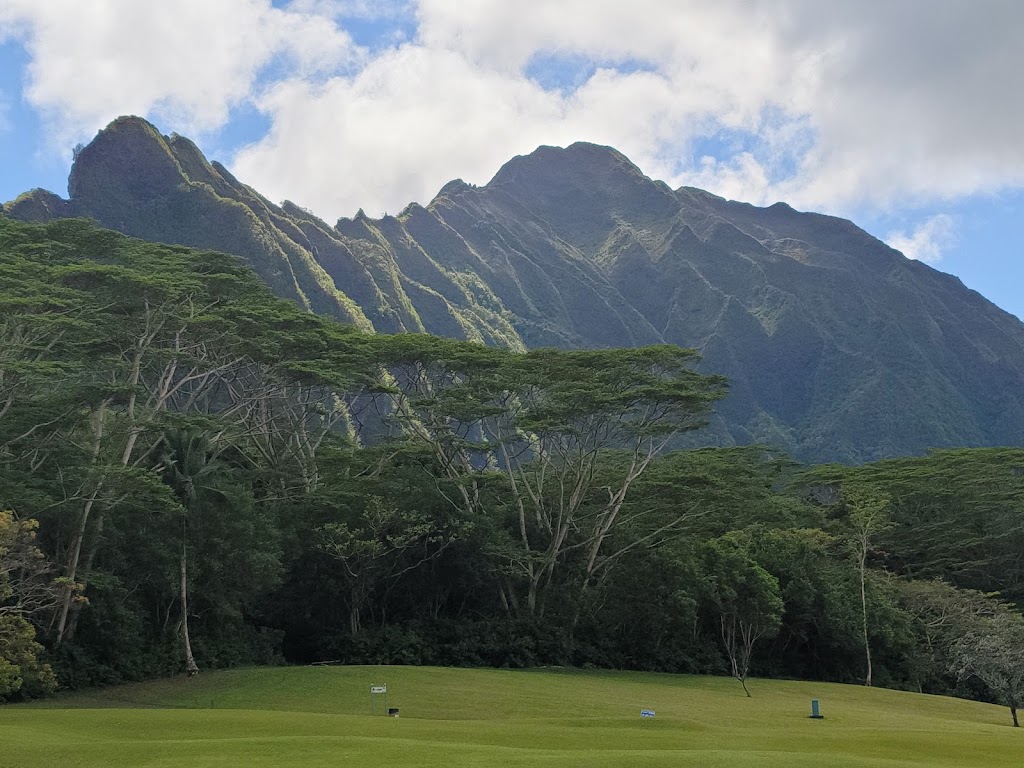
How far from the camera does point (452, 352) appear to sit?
37344 mm

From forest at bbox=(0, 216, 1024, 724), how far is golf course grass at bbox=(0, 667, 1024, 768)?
8.98 feet

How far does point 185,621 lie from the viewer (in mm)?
28750

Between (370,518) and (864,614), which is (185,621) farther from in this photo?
(864,614)

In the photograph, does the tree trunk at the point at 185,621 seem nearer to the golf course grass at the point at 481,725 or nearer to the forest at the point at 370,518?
the forest at the point at 370,518

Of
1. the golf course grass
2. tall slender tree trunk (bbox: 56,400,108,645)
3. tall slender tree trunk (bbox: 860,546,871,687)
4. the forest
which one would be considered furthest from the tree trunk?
tall slender tree trunk (bbox: 860,546,871,687)

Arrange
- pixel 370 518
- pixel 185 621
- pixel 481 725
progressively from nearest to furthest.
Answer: pixel 481 725
pixel 185 621
pixel 370 518

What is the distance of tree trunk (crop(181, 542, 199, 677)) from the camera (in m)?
28.3

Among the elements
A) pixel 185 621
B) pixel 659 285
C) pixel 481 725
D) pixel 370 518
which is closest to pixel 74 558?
pixel 185 621

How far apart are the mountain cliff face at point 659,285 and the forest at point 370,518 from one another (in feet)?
168

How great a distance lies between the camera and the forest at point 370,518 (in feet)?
91.4

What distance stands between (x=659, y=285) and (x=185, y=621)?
139 metres

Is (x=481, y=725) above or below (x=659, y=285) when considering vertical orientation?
below

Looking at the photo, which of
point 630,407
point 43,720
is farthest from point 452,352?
point 43,720

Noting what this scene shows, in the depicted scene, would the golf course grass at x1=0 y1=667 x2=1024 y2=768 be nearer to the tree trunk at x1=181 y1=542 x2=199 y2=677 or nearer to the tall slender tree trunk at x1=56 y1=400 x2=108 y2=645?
the tree trunk at x1=181 y1=542 x2=199 y2=677
